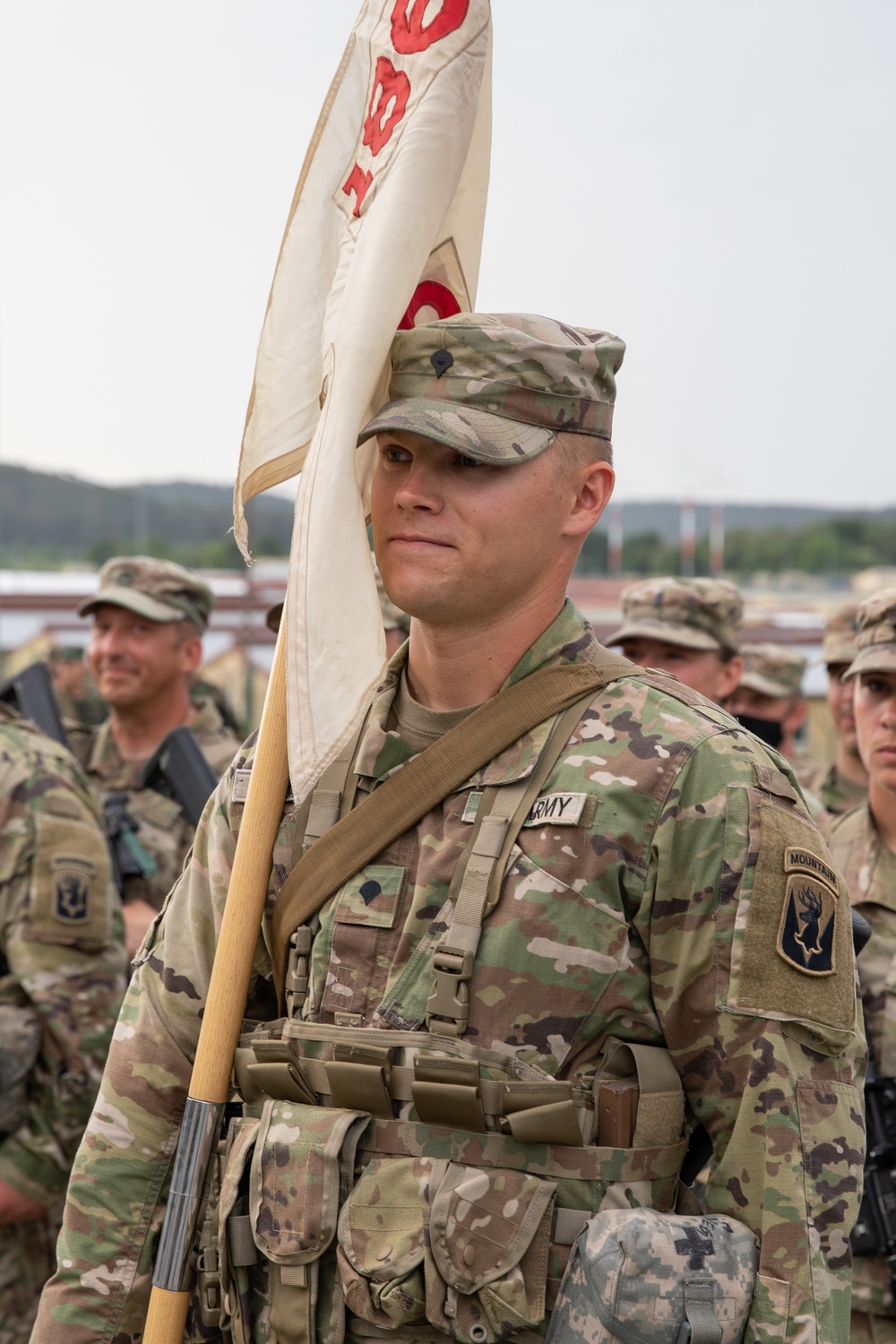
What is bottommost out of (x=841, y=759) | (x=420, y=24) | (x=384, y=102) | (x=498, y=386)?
(x=841, y=759)

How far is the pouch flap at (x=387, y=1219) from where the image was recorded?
2082mm

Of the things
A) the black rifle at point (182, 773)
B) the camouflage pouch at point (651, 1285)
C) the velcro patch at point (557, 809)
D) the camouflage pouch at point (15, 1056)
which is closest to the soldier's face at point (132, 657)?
the black rifle at point (182, 773)

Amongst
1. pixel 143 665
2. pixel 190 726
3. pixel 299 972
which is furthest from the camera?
pixel 190 726

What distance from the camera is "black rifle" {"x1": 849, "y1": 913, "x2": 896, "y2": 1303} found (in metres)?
3.42

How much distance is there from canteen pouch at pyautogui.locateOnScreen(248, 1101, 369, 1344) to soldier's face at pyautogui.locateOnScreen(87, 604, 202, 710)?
394cm

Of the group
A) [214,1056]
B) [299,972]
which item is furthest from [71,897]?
[299,972]

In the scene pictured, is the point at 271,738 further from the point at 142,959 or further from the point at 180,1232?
the point at 180,1232

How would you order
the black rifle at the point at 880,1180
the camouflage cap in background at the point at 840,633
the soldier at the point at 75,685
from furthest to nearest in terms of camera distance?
the soldier at the point at 75,685 → the camouflage cap in background at the point at 840,633 → the black rifle at the point at 880,1180

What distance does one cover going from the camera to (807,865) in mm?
2186

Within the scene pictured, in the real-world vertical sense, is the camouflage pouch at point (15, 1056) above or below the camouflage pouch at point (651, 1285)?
below

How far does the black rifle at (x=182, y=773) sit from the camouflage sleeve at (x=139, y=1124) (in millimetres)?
2835

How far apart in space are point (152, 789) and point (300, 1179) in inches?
143

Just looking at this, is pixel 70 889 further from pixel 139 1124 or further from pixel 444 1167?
pixel 444 1167

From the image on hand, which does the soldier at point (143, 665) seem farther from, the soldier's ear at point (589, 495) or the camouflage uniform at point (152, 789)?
the soldier's ear at point (589, 495)
